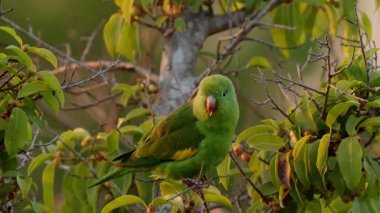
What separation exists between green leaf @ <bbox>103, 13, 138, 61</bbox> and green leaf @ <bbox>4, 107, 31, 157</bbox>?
50.0 inches

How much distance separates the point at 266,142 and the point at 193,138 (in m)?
0.32

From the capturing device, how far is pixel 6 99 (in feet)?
8.86

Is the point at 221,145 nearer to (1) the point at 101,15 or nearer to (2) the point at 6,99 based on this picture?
(2) the point at 6,99

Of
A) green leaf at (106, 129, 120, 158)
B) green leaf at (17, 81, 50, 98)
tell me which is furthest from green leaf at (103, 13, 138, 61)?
green leaf at (17, 81, 50, 98)

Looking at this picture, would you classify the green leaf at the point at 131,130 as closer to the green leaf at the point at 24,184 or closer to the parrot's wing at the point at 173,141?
the parrot's wing at the point at 173,141

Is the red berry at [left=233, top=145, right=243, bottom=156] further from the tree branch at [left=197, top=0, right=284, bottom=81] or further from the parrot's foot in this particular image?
the tree branch at [left=197, top=0, right=284, bottom=81]

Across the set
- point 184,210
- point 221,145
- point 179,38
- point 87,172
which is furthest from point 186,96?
point 184,210

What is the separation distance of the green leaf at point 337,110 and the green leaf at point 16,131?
2.92 ft

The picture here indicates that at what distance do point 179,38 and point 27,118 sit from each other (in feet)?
4.64

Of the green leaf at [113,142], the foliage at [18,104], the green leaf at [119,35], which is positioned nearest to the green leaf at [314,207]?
the foliage at [18,104]

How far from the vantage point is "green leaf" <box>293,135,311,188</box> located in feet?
8.82

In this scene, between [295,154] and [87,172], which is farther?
[87,172]

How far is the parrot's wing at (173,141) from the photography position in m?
3.06

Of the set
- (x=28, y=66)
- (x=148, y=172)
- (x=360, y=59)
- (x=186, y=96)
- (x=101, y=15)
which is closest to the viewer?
(x=28, y=66)
